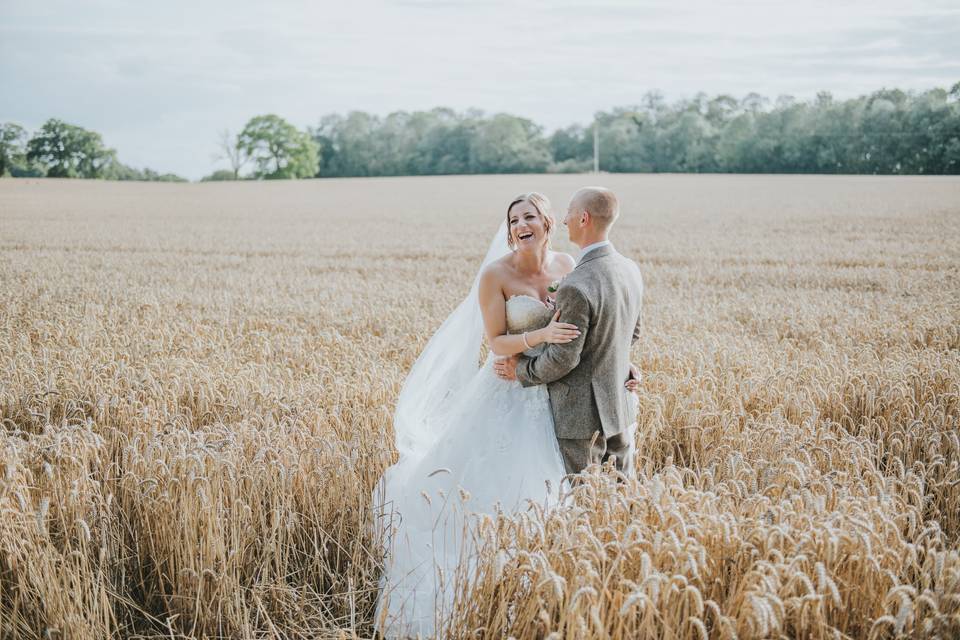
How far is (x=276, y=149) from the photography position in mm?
91125

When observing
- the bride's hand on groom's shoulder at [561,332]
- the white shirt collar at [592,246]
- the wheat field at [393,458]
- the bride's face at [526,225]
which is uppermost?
the bride's face at [526,225]

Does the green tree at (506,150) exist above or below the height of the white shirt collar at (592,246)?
above

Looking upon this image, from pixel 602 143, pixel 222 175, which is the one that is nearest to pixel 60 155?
pixel 222 175

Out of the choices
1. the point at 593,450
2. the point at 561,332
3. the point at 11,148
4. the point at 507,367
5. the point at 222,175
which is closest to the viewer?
the point at 561,332

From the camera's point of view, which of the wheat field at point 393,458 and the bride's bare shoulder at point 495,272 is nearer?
the wheat field at point 393,458

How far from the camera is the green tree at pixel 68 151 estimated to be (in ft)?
220

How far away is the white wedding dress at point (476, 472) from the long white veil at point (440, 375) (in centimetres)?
44

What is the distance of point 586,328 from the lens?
149 inches

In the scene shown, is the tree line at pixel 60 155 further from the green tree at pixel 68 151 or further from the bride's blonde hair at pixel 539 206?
the bride's blonde hair at pixel 539 206

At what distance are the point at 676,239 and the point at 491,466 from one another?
841 inches

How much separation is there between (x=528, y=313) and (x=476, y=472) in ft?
3.19

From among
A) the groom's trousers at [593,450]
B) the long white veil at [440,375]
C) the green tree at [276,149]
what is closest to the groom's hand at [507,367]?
the groom's trousers at [593,450]

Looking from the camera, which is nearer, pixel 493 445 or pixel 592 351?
pixel 592 351

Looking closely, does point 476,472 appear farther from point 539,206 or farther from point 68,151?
point 68,151
